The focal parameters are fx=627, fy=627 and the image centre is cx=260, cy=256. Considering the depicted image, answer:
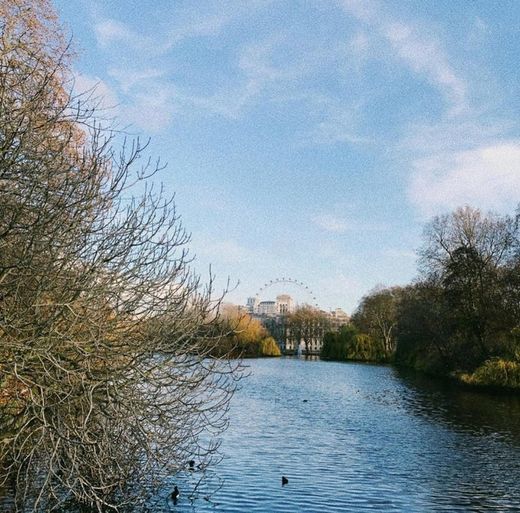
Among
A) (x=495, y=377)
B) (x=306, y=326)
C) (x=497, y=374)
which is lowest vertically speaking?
(x=495, y=377)

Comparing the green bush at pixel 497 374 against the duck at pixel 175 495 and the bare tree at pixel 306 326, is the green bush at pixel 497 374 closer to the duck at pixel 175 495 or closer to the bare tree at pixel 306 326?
the duck at pixel 175 495

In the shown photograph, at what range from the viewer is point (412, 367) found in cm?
6334

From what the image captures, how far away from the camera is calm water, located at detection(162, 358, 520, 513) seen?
13570mm

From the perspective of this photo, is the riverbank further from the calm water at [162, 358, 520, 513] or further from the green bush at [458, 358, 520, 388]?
the calm water at [162, 358, 520, 513]

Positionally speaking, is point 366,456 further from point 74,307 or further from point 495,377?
point 495,377

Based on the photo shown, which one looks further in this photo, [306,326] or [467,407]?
[306,326]

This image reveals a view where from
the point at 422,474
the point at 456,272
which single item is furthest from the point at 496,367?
the point at 422,474

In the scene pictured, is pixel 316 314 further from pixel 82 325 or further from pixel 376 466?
pixel 82 325

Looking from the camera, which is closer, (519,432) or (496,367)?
(519,432)

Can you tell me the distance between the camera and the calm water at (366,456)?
13.6 metres

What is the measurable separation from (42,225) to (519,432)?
19513mm

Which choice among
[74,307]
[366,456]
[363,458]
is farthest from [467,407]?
[74,307]

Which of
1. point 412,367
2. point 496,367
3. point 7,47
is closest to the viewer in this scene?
point 7,47

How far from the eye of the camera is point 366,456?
1809 centimetres
